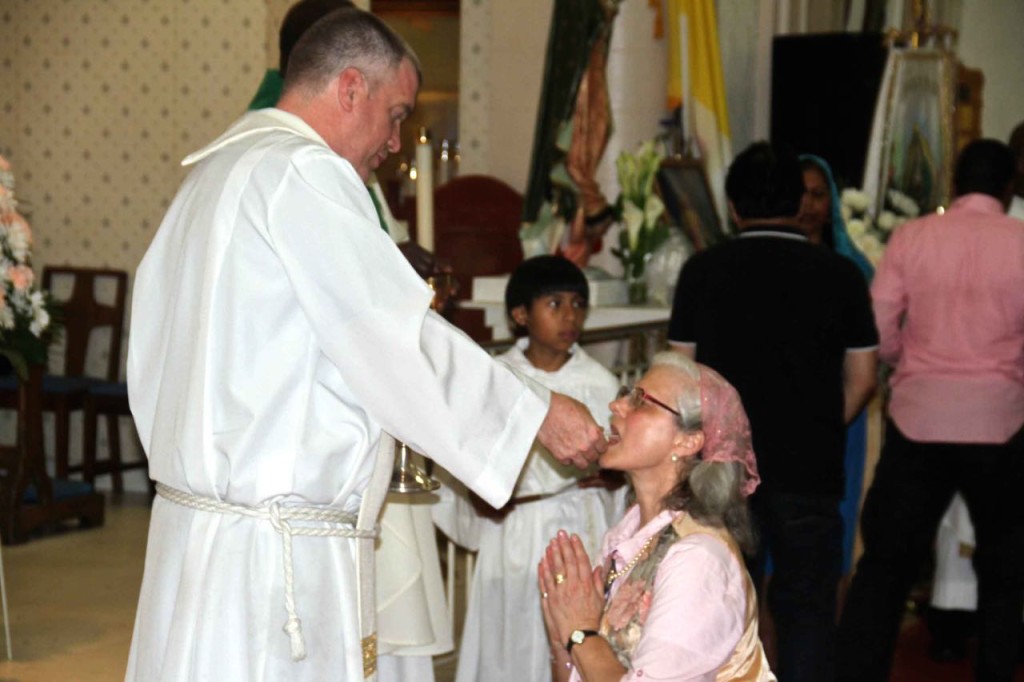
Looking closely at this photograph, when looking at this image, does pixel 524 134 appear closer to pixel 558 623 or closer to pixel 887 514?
Result: pixel 887 514

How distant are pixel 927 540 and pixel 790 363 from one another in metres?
0.97

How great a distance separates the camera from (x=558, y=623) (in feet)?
9.21

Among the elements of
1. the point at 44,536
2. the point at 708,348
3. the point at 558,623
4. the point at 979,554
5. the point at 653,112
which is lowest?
the point at 44,536

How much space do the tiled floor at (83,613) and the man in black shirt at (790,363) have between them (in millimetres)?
1438

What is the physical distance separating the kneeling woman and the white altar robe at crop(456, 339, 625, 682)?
1.35 metres

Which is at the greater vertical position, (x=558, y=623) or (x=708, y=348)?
(x=708, y=348)

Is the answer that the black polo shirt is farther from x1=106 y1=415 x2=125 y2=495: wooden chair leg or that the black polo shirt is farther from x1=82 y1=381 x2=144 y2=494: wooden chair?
x1=106 y1=415 x2=125 y2=495: wooden chair leg

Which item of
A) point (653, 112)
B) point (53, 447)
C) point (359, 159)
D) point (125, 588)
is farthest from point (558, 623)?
point (53, 447)

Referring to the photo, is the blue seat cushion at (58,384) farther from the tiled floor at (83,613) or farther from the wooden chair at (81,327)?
the tiled floor at (83,613)

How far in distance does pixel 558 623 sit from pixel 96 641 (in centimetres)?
343

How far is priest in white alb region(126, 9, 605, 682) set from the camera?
2.56 meters

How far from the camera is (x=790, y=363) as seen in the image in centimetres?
406

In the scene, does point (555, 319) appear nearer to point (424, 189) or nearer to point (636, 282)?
point (424, 189)

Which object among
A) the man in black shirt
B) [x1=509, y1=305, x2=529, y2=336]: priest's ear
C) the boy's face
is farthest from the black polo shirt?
[x1=509, y1=305, x2=529, y2=336]: priest's ear
